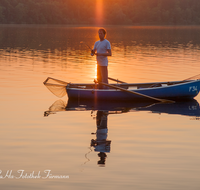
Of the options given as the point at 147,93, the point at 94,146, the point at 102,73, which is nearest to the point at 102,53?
the point at 102,73

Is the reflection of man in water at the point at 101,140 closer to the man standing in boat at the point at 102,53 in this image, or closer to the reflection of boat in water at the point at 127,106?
the reflection of boat in water at the point at 127,106

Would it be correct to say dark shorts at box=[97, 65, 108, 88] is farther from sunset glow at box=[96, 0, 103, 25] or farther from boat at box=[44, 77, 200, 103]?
sunset glow at box=[96, 0, 103, 25]

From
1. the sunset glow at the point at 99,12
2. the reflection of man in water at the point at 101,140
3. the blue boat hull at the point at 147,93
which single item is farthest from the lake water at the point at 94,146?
the sunset glow at the point at 99,12

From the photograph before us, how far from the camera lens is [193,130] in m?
10.0

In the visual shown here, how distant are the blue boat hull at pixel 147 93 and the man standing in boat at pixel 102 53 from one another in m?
0.62

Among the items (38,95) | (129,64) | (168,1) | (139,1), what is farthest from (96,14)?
(38,95)

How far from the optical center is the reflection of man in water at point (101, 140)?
7.93 meters

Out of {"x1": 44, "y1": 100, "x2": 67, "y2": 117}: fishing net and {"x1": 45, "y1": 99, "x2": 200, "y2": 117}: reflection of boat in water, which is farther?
{"x1": 45, "y1": 99, "x2": 200, "y2": 117}: reflection of boat in water

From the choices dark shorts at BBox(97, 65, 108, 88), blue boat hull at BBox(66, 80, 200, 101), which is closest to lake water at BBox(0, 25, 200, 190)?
blue boat hull at BBox(66, 80, 200, 101)

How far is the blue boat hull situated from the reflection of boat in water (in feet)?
0.62

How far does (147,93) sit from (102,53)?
8.23 feet

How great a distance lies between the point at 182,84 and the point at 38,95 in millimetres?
5450

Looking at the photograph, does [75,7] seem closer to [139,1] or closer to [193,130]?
[139,1]

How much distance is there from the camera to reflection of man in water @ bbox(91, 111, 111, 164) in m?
7.93
